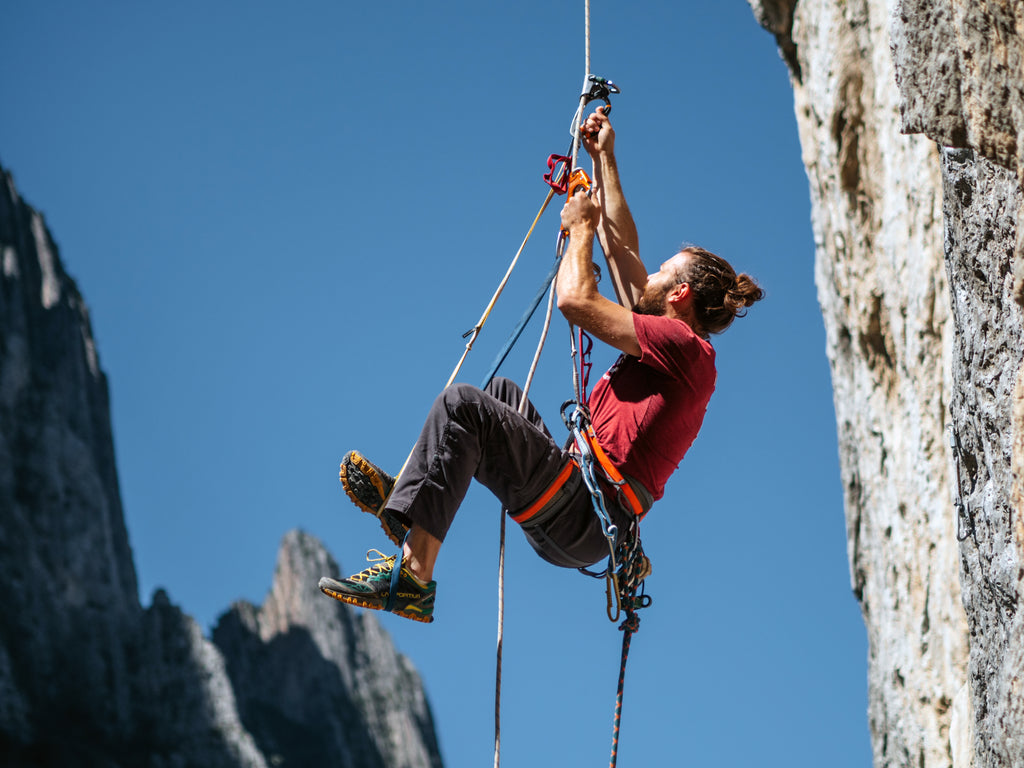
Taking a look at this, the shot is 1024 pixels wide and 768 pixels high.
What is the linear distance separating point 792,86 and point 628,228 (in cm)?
729

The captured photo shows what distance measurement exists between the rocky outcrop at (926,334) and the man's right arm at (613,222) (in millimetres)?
1341

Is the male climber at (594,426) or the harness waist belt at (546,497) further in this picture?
the harness waist belt at (546,497)

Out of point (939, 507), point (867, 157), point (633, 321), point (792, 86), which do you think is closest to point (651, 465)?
point (633, 321)

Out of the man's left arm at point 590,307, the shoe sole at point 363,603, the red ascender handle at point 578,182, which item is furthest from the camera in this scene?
the red ascender handle at point 578,182

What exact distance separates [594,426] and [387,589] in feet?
3.75

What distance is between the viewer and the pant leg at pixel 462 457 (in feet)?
13.5

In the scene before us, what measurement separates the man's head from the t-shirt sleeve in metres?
0.26

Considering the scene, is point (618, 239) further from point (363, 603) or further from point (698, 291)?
point (363, 603)

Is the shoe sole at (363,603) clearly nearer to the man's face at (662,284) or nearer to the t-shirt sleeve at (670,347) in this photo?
the t-shirt sleeve at (670,347)

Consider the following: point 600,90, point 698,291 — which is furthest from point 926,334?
point 698,291

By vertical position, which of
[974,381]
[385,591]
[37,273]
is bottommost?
[385,591]

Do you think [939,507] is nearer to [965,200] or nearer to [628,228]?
[628,228]

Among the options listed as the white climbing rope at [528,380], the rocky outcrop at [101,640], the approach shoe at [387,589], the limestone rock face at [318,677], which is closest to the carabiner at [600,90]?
the white climbing rope at [528,380]

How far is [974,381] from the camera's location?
11.5 ft
